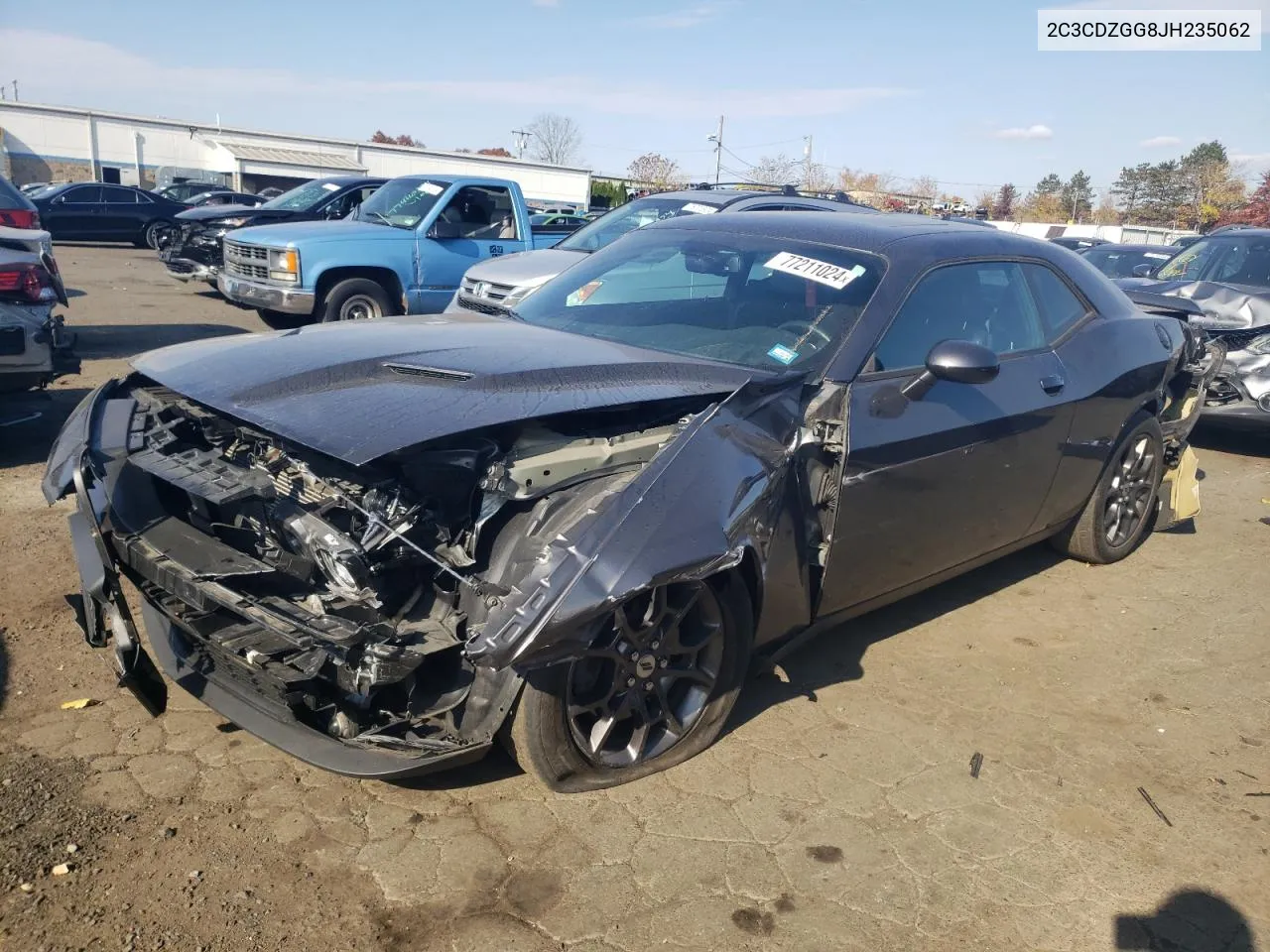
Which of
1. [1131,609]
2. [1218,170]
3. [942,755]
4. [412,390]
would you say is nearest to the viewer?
[412,390]

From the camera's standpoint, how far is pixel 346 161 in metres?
45.0

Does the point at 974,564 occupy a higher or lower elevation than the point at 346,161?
lower

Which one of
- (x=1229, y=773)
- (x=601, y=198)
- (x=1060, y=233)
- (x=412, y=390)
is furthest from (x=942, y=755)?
(x=601, y=198)

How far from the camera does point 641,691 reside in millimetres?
2967

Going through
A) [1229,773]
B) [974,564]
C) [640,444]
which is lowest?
[1229,773]

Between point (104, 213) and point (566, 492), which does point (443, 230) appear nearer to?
point (566, 492)

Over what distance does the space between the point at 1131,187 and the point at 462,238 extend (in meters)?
61.5

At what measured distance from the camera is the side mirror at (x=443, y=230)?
9.88m

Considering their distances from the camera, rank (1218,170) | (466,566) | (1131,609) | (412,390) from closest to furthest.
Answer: (466,566), (412,390), (1131,609), (1218,170)

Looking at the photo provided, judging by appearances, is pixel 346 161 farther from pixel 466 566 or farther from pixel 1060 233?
pixel 466 566

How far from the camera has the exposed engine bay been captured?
2586 millimetres

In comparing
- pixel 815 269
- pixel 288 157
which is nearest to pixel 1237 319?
pixel 815 269

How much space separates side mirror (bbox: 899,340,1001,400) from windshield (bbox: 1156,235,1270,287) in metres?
6.78

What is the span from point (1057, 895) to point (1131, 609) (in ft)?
8.15
